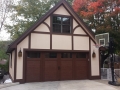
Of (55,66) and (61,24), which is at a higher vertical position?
(61,24)

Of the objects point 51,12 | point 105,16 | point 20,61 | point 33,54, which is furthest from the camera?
point 105,16

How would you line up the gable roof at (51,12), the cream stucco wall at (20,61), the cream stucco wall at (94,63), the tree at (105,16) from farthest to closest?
1. the tree at (105,16)
2. the cream stucco wall at (94,63)
3. the gable roof at (51,12)
4. the cream stucco wall at (20,61)

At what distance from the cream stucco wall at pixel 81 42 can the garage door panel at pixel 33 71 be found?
3.62m

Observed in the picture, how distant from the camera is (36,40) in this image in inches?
472

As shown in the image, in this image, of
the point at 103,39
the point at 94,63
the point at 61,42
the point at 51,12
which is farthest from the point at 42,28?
the point at 94,63

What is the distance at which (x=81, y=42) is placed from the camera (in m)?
13.3

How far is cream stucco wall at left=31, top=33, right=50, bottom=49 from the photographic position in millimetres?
11914

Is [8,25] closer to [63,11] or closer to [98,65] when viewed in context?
[63,11]

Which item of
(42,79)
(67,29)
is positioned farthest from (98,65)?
(42,79)

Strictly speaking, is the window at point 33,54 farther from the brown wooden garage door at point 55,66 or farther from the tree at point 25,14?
the tree at point 25,14

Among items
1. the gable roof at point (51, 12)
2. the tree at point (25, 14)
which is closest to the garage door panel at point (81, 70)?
the gable roof at point (51, 12)

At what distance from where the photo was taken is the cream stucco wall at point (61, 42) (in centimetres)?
1252

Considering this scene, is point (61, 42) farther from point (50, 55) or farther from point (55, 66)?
point (55, 66)

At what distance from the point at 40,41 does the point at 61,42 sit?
1795 millimetres
